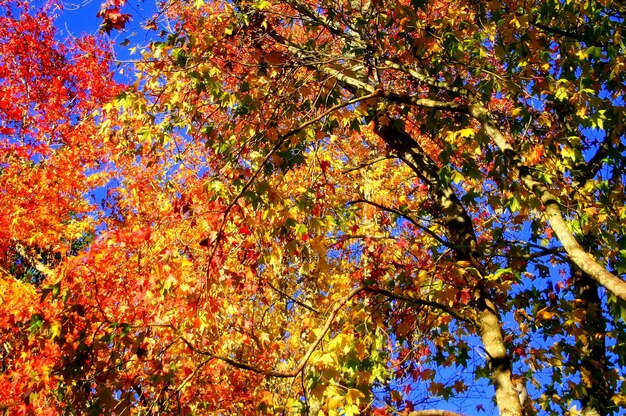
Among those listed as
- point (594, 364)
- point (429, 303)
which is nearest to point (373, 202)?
point (429, 303)

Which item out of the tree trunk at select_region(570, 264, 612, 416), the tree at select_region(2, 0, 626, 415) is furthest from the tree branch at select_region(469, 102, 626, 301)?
the tree trunk at select_region(570, 264, 612, 416)

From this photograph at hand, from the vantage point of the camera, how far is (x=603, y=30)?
5016 millimetres

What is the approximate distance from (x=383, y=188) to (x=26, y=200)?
9.07m

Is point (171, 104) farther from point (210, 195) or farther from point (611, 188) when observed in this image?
point (611, 188)

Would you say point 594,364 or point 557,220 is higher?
point 594,364

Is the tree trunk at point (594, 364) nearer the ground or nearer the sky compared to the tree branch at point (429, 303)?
nearer the sky

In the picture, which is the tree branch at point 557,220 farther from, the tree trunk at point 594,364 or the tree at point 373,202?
the tree trunk at point 594,364

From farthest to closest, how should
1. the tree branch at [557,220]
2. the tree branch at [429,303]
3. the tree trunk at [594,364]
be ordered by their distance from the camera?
1. the tree trunk at [594,364]
2. the tree branch at [429,303]
3. the tree branch at [557,220]

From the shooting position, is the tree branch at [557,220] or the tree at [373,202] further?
the tree at [373,202]

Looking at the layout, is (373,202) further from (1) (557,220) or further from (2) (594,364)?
(2) (594,364)

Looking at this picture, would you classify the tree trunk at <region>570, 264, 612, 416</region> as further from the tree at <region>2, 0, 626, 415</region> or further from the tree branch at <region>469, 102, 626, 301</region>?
the tree branch at <region>469, 102, 626, 301</region>

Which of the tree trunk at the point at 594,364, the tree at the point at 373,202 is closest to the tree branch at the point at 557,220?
the tree at the point at 373,202

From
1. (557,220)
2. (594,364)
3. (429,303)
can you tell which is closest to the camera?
(557,220)

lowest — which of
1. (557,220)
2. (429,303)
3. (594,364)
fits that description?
(429,303)
